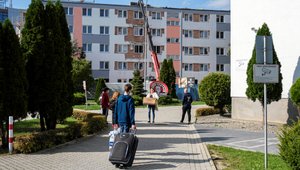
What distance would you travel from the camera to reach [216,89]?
85.7 ft

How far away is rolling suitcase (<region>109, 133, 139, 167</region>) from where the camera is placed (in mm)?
9008

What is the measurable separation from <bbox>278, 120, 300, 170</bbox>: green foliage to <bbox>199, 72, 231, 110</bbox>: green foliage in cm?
1825

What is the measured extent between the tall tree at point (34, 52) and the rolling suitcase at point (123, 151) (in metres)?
6.23

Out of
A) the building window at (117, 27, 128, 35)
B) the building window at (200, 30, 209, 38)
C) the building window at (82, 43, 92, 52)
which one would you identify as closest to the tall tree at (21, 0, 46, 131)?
the building window at (82, 43, 92, 52)

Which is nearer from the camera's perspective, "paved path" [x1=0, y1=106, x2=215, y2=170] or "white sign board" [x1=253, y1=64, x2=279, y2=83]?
"paved path" [x1=0, y1=106, x2=215, y2=170]

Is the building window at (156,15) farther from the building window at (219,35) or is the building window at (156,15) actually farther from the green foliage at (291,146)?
the green foliage at (291,146)

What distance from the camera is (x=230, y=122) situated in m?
22.1

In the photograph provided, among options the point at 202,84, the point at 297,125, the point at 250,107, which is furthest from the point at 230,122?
the point at 297,125

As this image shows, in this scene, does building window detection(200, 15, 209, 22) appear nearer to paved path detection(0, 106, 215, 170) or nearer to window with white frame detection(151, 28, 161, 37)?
window with white frame detection(151, 28, 161, 37)

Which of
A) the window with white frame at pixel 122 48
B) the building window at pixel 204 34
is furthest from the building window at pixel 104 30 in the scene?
the building window at pixel 204 34

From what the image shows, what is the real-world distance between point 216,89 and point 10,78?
16465 millimetres

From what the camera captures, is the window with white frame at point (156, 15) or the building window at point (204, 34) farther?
the building window at point (204, 34)

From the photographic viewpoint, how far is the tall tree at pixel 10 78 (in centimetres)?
1152

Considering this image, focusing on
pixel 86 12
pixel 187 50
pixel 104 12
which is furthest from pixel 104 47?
pixel 187 50
